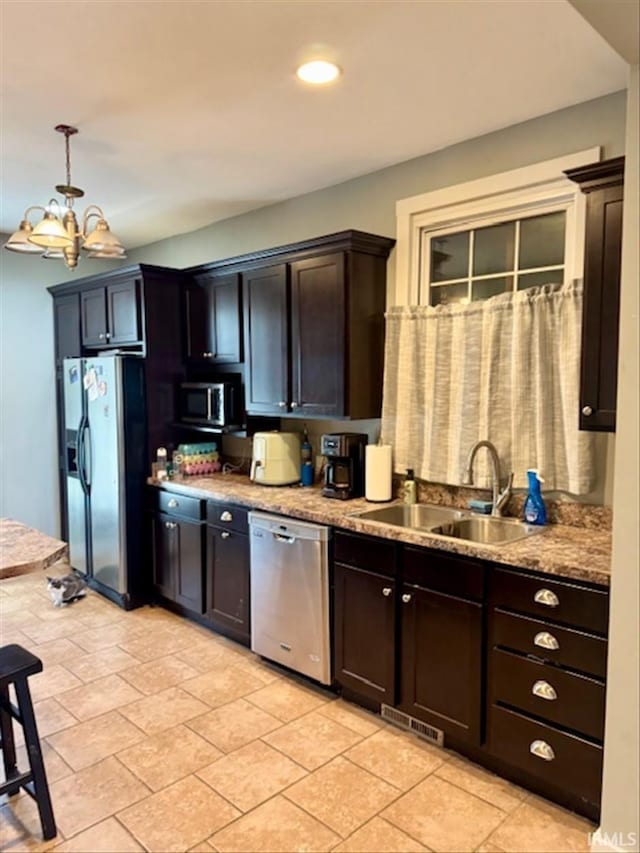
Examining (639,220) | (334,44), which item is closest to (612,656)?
(639,220)

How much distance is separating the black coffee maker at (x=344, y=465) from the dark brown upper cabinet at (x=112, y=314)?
5.55 ft

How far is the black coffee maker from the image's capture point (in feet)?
10.8

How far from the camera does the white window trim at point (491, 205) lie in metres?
2.63

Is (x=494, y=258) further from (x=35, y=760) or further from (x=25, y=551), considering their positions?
(x=35, y=760)

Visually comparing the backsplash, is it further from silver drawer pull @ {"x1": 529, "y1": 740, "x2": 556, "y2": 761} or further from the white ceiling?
the white ceiling

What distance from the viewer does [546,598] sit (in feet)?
7.02

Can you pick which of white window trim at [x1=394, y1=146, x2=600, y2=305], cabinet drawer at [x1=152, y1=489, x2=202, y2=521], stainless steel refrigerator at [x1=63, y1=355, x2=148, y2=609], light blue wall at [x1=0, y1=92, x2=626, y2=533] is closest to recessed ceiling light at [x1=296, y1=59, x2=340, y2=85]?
light blue wall at [x1=0, y1=92, x2=626, y2=533]

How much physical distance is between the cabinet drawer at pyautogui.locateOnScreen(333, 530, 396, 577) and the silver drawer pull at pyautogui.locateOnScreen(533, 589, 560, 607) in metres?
0.66

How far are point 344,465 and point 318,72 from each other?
1.89 metres

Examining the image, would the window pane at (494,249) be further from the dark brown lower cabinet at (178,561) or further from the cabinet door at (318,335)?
the dark brown lower cabinet at (178,561)

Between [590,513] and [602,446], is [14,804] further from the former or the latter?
[602,446]

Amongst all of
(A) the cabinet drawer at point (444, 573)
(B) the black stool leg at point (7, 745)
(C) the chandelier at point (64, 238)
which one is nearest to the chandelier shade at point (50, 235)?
(C) the chandelier at point (64, 238)

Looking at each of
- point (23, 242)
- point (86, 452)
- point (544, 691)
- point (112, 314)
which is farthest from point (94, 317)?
point (544, 691)

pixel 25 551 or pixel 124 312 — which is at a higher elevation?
pixel 124 312
